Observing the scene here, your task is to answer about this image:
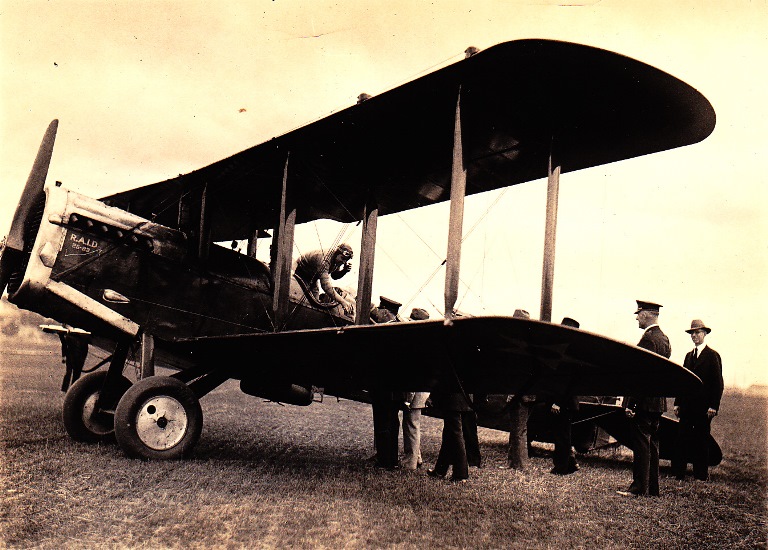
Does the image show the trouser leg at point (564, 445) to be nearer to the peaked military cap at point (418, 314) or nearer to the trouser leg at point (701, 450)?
the trouser leg at point (701, 450)

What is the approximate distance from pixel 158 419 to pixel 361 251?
2.52 metres

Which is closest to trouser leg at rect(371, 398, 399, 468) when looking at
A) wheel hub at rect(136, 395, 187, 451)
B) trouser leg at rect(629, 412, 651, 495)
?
wheel hub at rect(136, 395, 187, 451)

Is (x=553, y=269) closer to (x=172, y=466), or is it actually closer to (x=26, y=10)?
(x=172, y=466)

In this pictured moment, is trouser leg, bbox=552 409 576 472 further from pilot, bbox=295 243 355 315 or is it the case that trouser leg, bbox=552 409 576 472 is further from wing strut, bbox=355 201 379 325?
pilot, bbox=295 243 355 315

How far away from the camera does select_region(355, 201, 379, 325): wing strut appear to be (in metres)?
6.01

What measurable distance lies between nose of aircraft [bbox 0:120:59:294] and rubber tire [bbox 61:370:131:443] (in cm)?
146

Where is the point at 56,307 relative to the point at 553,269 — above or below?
below

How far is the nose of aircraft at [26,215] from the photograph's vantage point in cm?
562

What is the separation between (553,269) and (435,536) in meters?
2.17

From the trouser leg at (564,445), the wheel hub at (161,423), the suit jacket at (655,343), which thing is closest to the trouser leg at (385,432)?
the trouser leg at (564,445)

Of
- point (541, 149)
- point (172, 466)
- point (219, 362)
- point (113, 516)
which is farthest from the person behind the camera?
point (219, 362)

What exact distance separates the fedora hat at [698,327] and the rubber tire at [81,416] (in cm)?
701

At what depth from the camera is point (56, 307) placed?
5.60m

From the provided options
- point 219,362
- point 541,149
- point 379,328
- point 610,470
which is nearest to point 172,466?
point 219,362
